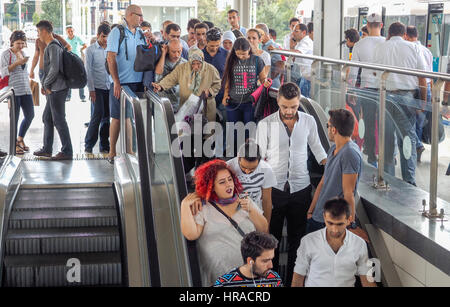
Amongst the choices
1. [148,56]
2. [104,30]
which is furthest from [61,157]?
[148,56]

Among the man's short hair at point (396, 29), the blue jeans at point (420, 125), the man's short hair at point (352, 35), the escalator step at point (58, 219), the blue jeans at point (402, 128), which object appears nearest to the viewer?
the blue jeans at point (420, 125)

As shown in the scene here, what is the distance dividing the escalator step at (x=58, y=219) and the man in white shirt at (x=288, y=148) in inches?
91.1

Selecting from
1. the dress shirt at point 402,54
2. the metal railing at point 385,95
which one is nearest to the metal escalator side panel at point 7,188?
the metal railing at point 385,95

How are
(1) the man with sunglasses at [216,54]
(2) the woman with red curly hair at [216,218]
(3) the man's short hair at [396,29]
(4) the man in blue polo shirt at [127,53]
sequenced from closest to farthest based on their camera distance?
(2) the woman with red curly hair at [216,218] → (1) the man with sunglasses at [216,54] → (4) the man in blue polo shirt at [127,53] → (3) the man's short hair at [396,29]

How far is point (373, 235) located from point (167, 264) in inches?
66.8

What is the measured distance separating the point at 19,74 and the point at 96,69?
40.3 inches

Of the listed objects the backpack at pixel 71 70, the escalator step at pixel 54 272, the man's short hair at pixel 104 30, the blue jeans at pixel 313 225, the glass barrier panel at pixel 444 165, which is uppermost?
the man's short hair at pixel 104 30

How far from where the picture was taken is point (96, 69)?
938 centimetres

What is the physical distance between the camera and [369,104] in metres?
6.12

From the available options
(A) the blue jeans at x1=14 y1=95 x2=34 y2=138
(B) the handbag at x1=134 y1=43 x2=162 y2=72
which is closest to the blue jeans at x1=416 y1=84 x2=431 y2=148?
(B) the handbag at x1=134 y1=43 x2=162 y2=72

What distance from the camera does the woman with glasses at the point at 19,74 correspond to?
923 centimetres

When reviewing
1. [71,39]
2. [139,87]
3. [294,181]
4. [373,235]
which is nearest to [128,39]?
[139,87]

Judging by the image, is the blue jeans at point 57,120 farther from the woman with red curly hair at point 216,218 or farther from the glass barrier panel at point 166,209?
the woman with red curly hair at point 216,218

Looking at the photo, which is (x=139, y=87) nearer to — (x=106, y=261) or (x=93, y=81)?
(x=93, y=81)
